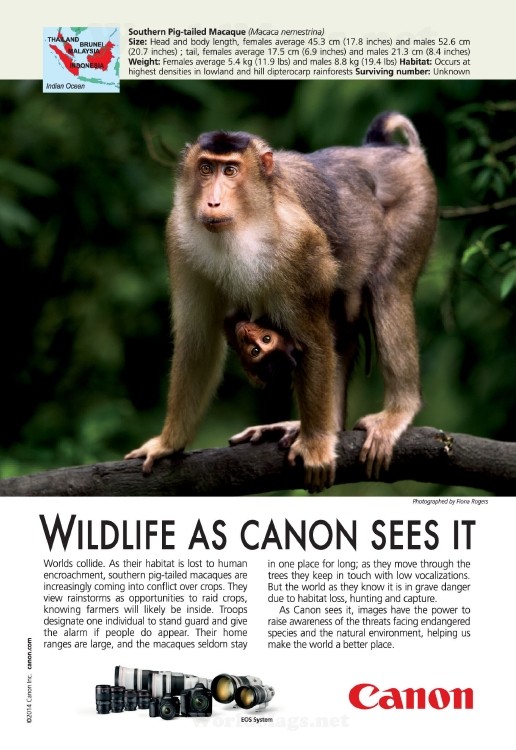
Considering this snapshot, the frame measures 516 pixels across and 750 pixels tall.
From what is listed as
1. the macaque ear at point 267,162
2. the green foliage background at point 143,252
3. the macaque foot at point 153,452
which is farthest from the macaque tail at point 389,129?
the macaque foot at point 153,452

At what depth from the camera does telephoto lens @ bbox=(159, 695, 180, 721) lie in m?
7.00

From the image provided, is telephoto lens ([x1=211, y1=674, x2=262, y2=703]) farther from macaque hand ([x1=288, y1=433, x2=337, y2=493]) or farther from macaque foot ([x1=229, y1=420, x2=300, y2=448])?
macaque foot ([x1=229, y1=420, x2=300, y2=448])

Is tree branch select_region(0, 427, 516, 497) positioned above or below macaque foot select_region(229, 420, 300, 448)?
below

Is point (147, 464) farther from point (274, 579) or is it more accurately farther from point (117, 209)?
point (117, 209)

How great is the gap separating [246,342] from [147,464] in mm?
1119

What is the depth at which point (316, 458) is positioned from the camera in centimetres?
776

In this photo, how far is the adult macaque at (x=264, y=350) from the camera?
7.62 metres

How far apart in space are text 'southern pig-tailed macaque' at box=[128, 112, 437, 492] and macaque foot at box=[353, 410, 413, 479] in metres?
0.01

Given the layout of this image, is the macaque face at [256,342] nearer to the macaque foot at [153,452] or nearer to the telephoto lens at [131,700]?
the macaque foot at [153,452]

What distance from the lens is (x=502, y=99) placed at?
927 cm

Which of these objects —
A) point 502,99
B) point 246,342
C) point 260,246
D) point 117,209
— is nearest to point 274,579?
point 246,342

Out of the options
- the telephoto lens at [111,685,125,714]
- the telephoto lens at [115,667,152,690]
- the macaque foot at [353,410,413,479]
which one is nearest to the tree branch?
the macaque foot at [353,410,413,479]

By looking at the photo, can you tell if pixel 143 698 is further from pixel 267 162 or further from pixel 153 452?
pixel 267 162
